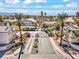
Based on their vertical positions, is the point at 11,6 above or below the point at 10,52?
above

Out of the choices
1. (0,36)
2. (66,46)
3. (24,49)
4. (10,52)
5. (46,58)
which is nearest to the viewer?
(46,58)

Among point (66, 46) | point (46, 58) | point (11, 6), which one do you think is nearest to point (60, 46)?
point (66, 46)

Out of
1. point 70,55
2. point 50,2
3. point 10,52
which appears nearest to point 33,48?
point 10,52

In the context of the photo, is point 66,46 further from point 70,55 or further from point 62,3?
point 62,3

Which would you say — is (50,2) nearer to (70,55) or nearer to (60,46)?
(70,55)

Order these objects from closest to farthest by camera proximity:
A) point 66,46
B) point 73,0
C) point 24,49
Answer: point 73,0
point 24,49
point 66,46

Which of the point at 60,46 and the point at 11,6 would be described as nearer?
the point at 11,6


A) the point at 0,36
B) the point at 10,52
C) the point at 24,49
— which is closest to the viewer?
the point at 10,52

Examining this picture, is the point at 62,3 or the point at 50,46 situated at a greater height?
the point at 62,3

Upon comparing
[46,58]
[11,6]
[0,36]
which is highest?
[11,6]
